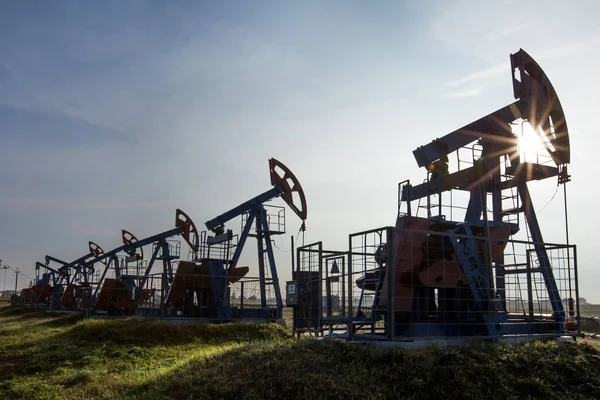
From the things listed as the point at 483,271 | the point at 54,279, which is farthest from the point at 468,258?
the point at 54,279

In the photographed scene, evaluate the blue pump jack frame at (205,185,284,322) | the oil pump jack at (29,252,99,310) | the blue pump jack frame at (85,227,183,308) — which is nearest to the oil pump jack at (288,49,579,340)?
the blue pump jack frame at (205,185,284,322)

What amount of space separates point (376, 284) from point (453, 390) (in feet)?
10.5

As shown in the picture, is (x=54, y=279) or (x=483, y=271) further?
(x=54, y=279)

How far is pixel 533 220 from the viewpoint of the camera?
11570mm

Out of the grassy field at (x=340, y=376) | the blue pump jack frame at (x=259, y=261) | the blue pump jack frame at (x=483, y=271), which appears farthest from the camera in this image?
the blue pump jack frame at (x=259, y=261)

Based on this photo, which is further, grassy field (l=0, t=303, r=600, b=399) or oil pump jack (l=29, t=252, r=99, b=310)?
oil pump jack (l=29, t=252, r=99, b=310)

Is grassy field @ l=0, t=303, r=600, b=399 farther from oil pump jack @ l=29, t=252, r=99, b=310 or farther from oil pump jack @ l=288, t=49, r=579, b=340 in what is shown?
oil pump jack @ l=29, t=252, r=99, b=310

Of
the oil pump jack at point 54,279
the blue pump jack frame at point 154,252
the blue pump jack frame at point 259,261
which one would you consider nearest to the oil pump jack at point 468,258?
the blue pump jack frame at point 259,261

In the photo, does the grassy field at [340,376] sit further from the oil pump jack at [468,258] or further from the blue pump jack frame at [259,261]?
the blue pump jack frame at [259,261]

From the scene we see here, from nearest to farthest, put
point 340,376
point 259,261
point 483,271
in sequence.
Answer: point 340,376
point 483,271
point 259,261

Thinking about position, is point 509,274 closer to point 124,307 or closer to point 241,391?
point 241,391

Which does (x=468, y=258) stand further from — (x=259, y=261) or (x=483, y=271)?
(x=259, y=261)

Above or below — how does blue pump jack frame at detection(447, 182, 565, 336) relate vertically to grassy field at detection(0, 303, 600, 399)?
above

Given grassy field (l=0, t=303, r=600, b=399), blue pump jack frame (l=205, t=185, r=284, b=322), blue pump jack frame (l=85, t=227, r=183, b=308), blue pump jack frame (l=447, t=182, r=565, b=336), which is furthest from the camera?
blue pump jack frame (l=85, t=227, r=183, b=308)
